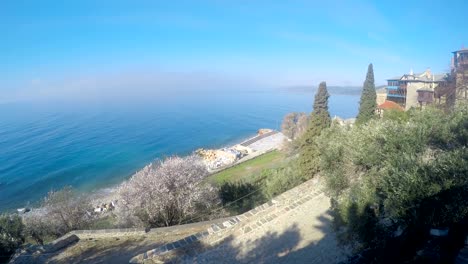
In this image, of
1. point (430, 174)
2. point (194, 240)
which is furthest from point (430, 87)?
point (194, 240)

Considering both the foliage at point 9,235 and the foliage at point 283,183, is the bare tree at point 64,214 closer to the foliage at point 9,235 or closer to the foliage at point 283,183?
the foliage at point 9,235

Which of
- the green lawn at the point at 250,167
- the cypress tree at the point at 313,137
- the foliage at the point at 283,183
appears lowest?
the green lawn at the point at 250,167

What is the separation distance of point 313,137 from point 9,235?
900 inches

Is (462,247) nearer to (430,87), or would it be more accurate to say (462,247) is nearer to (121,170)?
(430,87)

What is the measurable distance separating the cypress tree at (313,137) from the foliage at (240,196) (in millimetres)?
4304

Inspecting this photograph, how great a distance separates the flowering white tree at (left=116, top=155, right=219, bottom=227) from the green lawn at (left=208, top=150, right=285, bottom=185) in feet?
61.2

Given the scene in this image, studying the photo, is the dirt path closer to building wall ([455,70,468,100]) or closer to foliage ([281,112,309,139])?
building wall ([455,70,468,100])

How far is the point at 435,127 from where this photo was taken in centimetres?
987

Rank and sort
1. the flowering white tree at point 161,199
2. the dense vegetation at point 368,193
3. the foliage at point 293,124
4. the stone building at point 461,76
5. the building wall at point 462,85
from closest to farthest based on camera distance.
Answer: the dense vegetation at point 368,193
the flowering white tree at point 161,199
the building wall at point 462,85
the stone building at point 461,76
the foliage at point 293,124

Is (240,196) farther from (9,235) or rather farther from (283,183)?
(9,235)

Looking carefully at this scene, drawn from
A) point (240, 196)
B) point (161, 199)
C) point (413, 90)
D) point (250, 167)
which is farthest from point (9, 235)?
point (413, 90)

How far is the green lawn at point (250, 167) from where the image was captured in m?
37.6

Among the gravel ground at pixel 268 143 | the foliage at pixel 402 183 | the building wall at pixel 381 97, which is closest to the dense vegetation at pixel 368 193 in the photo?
the foliage at pixel 402 183

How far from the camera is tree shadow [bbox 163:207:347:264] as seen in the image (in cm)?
878
